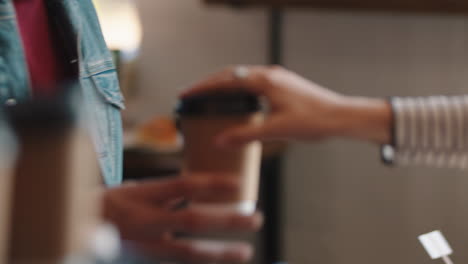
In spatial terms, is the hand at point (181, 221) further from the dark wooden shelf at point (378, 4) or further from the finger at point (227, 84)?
the dark wooden shelf at point (378, 4)

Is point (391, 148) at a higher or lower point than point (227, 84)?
lower

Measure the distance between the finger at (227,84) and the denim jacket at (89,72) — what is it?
0.43m

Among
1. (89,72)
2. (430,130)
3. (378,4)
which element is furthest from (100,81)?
(378,4)

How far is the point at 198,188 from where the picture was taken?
15.8 inches

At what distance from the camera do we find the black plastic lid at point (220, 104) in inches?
16.6

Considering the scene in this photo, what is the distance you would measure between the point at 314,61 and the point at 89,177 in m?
2.37

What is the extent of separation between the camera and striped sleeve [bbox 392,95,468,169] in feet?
1.70

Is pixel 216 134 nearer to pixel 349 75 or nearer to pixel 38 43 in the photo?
pixel 38 43

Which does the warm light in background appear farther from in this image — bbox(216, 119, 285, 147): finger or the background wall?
bbox(216, 119, 285, 147): finger

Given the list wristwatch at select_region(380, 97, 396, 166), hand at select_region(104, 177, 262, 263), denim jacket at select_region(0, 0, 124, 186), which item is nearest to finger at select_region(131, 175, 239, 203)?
hand at select_region(104, 177, 262, 263)

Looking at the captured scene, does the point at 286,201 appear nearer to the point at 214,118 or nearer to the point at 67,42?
the point at 67,42

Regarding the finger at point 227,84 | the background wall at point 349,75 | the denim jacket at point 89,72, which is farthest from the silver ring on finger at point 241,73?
the background wall at point 349,75

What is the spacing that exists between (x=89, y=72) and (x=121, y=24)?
57.6 inches

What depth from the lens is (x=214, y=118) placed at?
429mm
